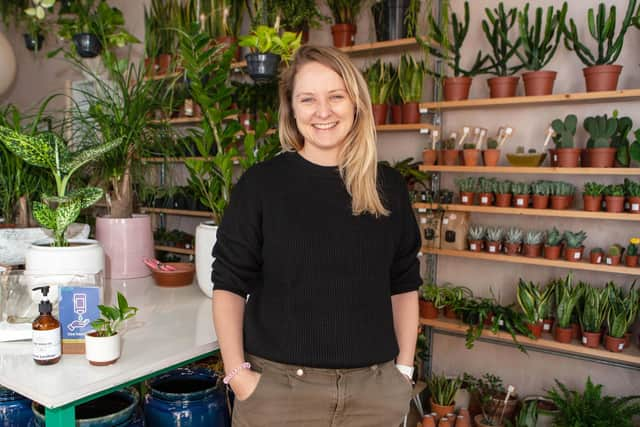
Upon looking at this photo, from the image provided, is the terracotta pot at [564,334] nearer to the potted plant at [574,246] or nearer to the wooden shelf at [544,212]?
the potted plant at [574,246]

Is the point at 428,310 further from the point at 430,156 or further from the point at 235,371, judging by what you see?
the point at 235,371

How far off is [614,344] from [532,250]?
0.61m

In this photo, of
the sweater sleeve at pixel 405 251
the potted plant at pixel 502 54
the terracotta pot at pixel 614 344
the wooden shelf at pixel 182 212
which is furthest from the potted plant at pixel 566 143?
the wooden shelf at pixel 182 212

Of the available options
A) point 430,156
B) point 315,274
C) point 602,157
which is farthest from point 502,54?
point 315,274

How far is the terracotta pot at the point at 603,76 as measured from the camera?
107 inches

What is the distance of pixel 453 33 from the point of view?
334 centimetres

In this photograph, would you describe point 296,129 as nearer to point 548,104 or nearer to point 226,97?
point 226,97

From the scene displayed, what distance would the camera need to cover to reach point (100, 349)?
1415mm

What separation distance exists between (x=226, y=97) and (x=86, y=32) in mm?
1651

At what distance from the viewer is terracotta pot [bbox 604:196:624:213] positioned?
2.71m

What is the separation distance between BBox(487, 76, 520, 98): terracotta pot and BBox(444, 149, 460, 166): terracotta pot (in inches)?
15.0

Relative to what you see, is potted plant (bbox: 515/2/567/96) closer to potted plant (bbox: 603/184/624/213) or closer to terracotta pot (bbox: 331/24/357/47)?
potted plant (bbox: 603/184/624/213)

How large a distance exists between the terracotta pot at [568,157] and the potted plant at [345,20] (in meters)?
1.48

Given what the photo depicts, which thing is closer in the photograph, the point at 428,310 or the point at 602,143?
the point at 602,143
